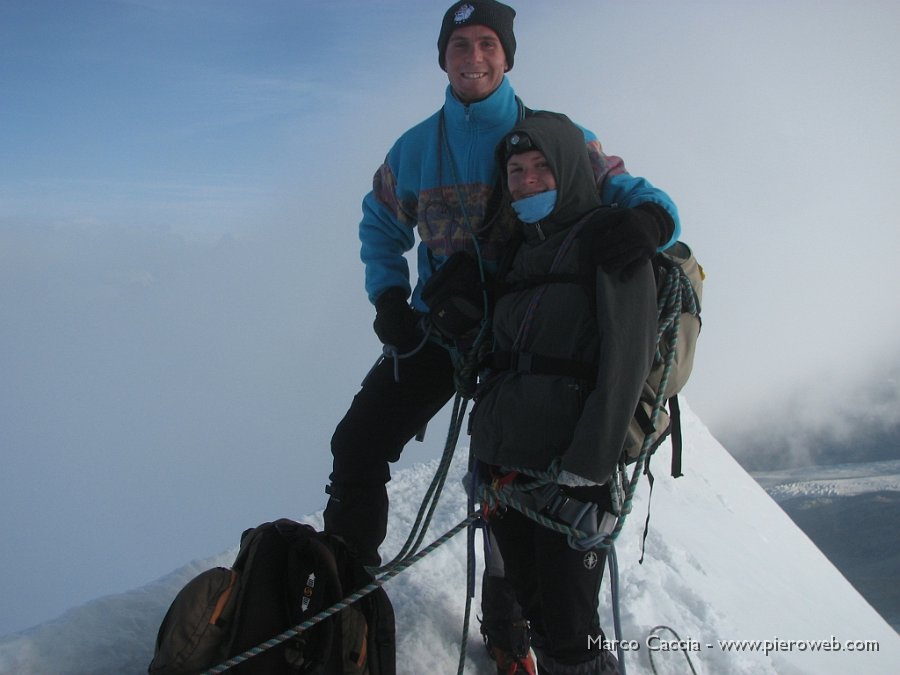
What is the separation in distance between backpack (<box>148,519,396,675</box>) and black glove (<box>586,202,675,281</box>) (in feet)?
4.28

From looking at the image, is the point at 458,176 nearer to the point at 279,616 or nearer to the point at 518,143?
the point at 518,143

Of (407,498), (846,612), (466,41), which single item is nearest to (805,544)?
(846,612)

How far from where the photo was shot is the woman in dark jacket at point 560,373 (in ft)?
5.77

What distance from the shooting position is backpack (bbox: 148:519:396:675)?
5.91ft

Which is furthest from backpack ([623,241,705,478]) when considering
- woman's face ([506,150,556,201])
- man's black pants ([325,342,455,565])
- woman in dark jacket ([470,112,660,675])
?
man's black pants ([325,342,455,565])

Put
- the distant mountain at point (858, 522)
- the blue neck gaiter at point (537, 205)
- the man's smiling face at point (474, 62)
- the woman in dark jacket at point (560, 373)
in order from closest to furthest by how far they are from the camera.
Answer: the woman in dark jacket at point (560, 373) < the blue neck gaiter at point (537, 205) < the man's smiling face at point (474, 62) < the distant mountain at point (858, 522)

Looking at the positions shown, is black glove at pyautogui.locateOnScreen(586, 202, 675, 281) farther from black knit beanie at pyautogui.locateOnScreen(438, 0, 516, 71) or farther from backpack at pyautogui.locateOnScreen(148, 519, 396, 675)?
backpack at pyautogui.locateOnScreen(148, 519, 396, 675)

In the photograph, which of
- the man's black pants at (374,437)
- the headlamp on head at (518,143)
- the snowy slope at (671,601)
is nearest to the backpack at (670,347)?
the headlamp on head at (518,143)

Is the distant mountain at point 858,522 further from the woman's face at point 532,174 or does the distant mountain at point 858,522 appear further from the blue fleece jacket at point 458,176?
the woman's face at point 532,174

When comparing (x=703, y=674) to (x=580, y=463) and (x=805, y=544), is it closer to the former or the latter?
(x=580, y=463)

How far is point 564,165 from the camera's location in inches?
81.1

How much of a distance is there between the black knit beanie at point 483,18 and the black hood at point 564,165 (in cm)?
56

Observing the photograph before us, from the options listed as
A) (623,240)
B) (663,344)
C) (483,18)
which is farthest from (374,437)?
(483,18)

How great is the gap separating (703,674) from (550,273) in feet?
7.38
